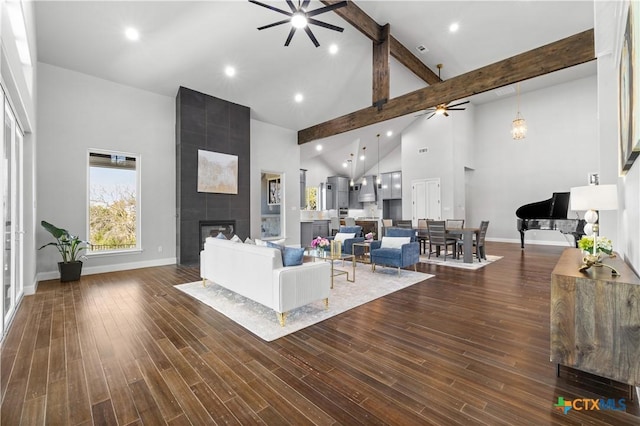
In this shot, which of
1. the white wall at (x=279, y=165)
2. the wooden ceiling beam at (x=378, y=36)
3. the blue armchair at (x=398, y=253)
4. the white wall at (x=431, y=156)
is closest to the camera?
the blue armchair at (x=398, y=253)

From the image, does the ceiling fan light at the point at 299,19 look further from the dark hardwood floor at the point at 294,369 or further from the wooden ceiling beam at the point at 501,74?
the dark hardwood floor at the point at 294,369

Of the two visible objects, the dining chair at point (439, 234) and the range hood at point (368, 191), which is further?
the range hood at point (368, 191)

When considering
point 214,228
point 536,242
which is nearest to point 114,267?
point 214,228

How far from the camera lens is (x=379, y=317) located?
3.18 meters

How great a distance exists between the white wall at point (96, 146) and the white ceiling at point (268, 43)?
1.10 feet

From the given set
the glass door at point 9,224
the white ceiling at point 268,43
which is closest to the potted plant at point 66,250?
the glass door at point 9,224

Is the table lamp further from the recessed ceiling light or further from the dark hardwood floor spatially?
the recessed ceiling light

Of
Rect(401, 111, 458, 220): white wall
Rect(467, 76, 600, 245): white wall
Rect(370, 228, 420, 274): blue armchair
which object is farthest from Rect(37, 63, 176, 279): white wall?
Rect(467, 76, 600, 245): white wall

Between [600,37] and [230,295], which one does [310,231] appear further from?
[600,37]

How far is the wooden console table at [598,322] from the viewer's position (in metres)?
1.67

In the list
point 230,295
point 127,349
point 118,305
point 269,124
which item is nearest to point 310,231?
point 269,124

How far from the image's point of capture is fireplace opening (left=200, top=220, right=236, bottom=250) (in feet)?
21.4

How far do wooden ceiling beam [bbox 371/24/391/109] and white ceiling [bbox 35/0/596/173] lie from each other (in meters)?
0.29

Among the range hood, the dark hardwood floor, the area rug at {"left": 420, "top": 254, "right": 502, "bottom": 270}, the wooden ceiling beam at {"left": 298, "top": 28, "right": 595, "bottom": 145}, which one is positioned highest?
the wooden ceiling beam at {"left": 298, "top": 28, "right": 595, "bottom": 145}
